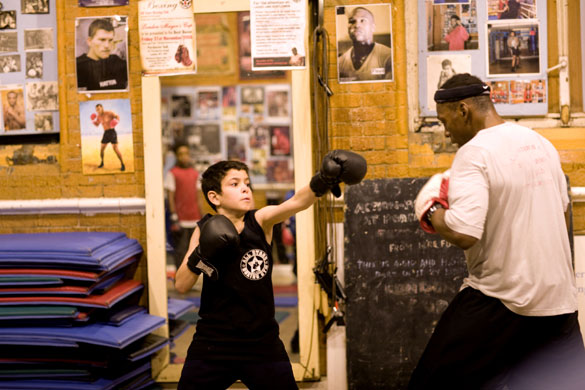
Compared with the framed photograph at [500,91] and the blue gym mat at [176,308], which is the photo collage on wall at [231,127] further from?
the framed photograph at [500,91]

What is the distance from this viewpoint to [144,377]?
11.5ft

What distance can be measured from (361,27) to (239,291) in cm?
195

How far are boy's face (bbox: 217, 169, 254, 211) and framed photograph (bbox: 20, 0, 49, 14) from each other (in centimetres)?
214

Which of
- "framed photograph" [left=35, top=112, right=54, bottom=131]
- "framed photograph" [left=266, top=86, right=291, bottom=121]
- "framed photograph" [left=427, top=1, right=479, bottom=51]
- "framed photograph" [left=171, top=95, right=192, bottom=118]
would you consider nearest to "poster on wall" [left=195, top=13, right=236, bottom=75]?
"framed photograph" [left=171, top=95, right=192, bottom=118]

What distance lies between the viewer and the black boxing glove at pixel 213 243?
7.43ft

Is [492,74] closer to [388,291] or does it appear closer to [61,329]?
[388,291]

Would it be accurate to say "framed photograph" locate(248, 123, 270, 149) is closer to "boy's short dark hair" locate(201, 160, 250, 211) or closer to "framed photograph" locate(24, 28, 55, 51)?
"framed photograph" locate(24, 28, 55, 51)

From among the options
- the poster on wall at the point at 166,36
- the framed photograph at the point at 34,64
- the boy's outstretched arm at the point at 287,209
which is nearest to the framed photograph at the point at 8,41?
the framed photograph at the point at 34,64

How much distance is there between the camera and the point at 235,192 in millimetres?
2494

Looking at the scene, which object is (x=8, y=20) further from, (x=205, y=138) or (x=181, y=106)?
(x=205, y=138)

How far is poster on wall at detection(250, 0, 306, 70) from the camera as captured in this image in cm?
356

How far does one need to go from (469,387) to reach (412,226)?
1.37 meters

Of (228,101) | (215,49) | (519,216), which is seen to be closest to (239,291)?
(519,216)

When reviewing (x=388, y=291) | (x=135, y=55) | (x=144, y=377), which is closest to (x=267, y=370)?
(x=388, y=291)
